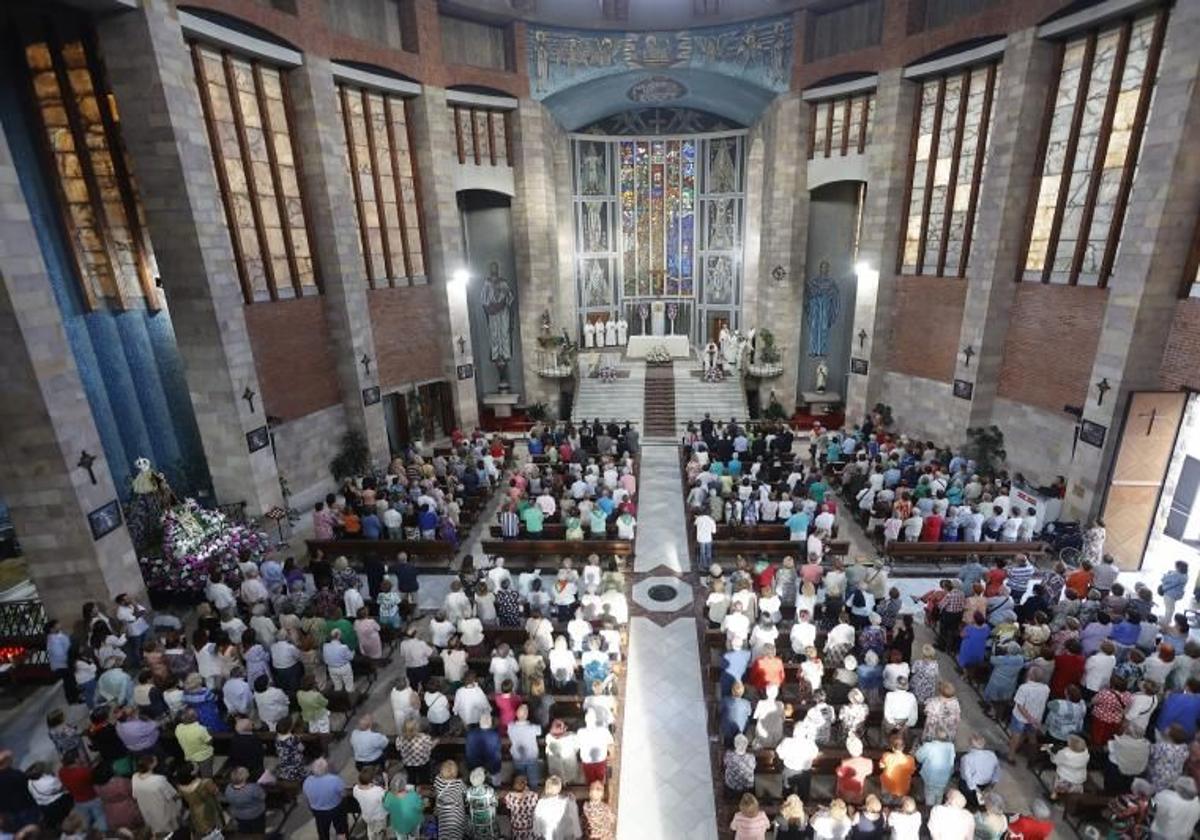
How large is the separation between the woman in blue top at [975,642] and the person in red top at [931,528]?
3.26 m

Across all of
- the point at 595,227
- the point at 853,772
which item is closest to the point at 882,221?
the point at 595,227

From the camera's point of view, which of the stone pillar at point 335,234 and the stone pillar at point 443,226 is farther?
the stone pillar at point 443,226

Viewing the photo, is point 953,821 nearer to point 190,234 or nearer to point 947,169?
point 190,234

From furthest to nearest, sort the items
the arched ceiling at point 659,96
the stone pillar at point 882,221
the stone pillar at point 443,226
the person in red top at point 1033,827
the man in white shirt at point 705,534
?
the arched ceiling at point 659,96 < the stone pillar at point 443,226 < the stone pillar at point 882,221 < the man in white shirt at point 705,534 < the person in red top at point 1033,827

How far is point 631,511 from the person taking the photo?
1299 centimetres

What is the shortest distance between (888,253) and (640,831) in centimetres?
1689

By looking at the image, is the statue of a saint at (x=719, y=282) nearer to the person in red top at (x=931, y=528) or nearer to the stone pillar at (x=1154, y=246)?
the stone pillar at (x=1154, y=246)

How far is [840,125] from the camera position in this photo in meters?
20.0

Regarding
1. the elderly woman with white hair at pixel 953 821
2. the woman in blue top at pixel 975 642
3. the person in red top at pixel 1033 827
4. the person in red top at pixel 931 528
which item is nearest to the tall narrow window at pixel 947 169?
the person in red top at pixel 931 528

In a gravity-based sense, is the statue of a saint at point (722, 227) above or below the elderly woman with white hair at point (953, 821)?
above

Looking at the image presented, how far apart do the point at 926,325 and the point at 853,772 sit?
48.0 feet

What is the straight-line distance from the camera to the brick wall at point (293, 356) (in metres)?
14.9

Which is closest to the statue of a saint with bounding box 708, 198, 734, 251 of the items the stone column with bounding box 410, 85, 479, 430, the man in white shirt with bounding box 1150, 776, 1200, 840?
the stone column with bounding box 410, 85, 479, 430

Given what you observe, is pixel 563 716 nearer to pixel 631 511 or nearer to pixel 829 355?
pixel 631 511
